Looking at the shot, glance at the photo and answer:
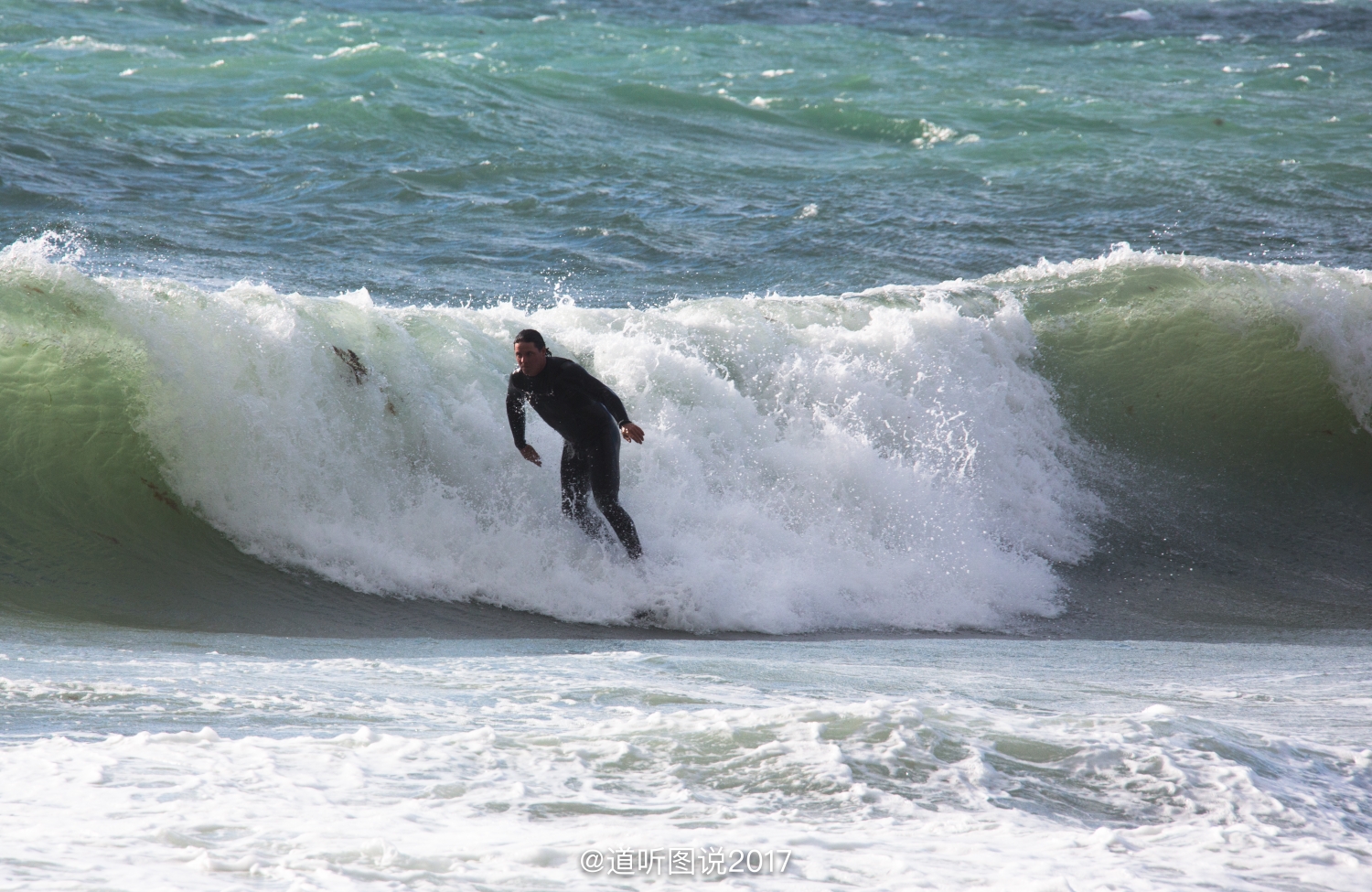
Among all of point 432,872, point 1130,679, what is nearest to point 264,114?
point 1130,679

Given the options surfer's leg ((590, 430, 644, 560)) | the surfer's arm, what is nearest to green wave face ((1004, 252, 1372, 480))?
surfer's leg ((590, 430, 644, 560))

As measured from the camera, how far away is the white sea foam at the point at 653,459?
6.61 m

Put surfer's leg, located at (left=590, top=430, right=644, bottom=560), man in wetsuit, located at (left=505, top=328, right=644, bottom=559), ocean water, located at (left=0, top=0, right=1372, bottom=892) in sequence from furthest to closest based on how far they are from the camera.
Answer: surfer's leg, located at (left=590, top=430, right=644, bottom=560)
man in wetsuit, located at (left=505, top=328, right=644, bottom=559)
ocean water, located at (left=0, top=0, right=1372, bottom=892)

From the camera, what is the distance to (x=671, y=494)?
287 inches

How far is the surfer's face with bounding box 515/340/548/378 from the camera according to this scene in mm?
6164

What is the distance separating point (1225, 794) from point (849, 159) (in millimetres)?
14153

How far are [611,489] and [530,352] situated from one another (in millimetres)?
896

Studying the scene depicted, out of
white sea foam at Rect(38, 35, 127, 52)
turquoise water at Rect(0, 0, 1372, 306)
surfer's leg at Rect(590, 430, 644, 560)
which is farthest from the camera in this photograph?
white sea foam at Rect(38, 35, 127, 52)

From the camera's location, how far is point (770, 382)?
824 centimetres

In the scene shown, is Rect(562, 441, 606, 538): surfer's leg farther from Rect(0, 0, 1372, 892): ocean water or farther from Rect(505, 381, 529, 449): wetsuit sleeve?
Rect(505, 381, 529, 449): wetsuit sleeve

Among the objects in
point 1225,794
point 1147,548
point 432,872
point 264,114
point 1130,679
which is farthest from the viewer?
point 264,114

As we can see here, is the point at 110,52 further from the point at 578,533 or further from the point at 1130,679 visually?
the point at 1130,679

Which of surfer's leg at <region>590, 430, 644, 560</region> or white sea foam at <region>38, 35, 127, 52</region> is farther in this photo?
white sea foam at <region>38, 35, 127, 52</region>

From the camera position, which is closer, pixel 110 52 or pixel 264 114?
pixel 264 114
